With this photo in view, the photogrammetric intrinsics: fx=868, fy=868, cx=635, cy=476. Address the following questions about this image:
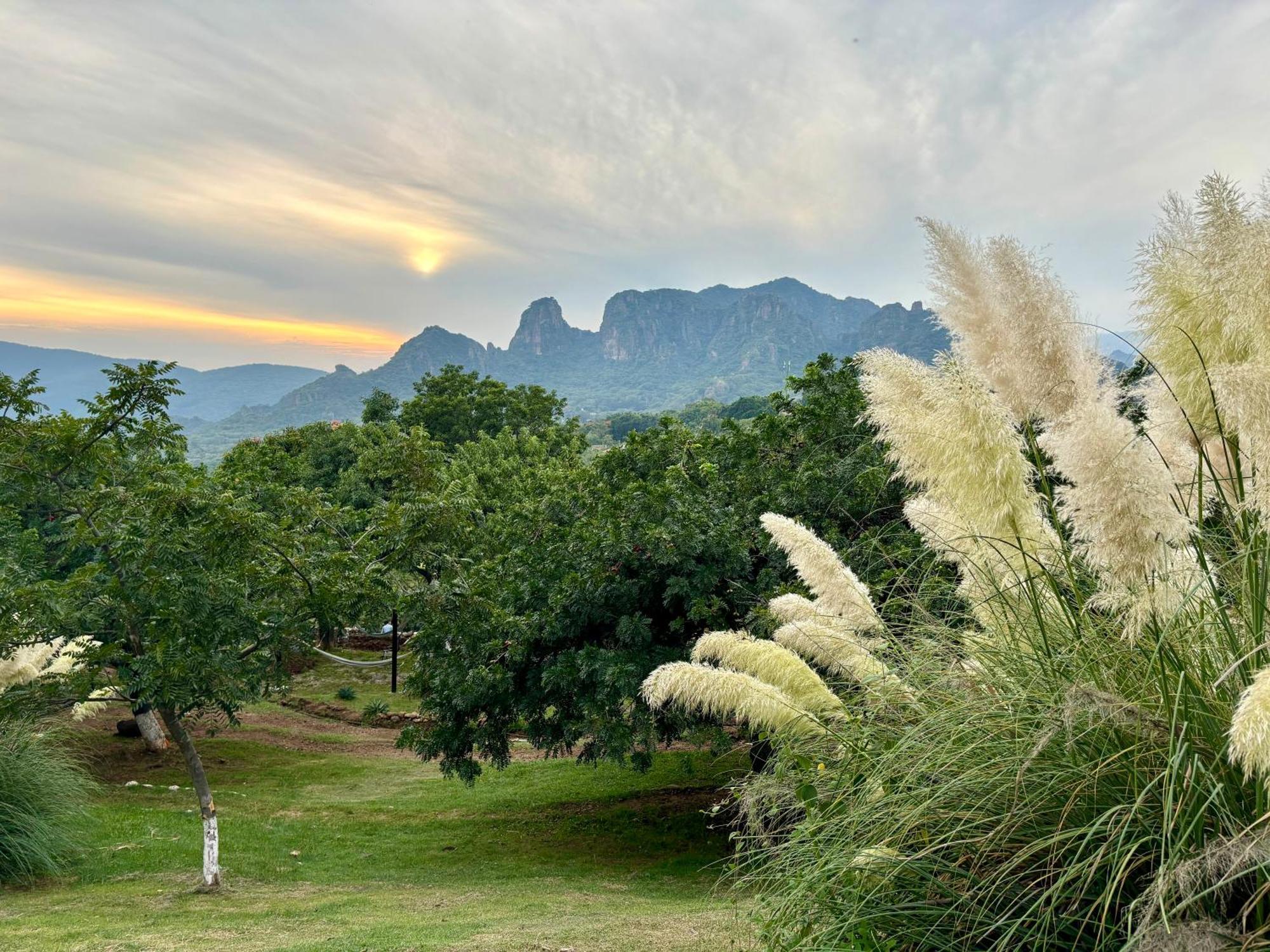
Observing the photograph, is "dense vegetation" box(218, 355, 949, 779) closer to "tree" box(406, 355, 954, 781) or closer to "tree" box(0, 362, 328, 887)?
"tree" box(406, 355, 954, 781)

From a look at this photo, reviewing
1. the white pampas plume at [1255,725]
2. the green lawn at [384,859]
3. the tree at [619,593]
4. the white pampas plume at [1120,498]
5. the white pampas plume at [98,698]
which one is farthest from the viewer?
the tree at [619,593]

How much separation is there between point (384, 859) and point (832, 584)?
1114 centimetres

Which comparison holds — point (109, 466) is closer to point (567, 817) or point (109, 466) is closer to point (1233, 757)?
point (567, 817)

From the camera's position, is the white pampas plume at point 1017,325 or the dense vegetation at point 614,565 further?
the dense vegetation at point 614,565

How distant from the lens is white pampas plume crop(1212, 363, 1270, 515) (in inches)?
103

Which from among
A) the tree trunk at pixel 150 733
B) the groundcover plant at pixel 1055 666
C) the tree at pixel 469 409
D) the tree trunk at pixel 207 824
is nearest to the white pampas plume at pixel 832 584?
the groundcover plant at pixel 1055 666

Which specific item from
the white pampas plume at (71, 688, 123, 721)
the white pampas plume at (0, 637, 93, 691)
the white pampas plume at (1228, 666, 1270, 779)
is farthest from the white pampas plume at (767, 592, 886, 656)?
the white pampas plume at (71, 688, 123, 721)

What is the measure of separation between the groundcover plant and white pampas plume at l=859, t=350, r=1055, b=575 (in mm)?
11

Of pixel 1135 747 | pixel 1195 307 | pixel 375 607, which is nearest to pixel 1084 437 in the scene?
pixel 1195 307

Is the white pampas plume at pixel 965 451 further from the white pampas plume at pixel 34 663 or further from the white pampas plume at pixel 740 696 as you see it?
the white pampas plume at pixel 34 663

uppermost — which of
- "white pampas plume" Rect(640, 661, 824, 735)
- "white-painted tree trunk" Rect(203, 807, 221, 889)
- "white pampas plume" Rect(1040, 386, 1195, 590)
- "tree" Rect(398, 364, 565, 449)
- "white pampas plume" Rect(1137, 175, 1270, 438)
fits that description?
"tree" Rect(398, 364, 565, 449)

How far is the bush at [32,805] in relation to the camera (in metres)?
9.75

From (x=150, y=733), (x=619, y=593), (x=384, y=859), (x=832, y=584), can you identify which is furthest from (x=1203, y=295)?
(x=150, y=733)

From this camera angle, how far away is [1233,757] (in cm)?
191
